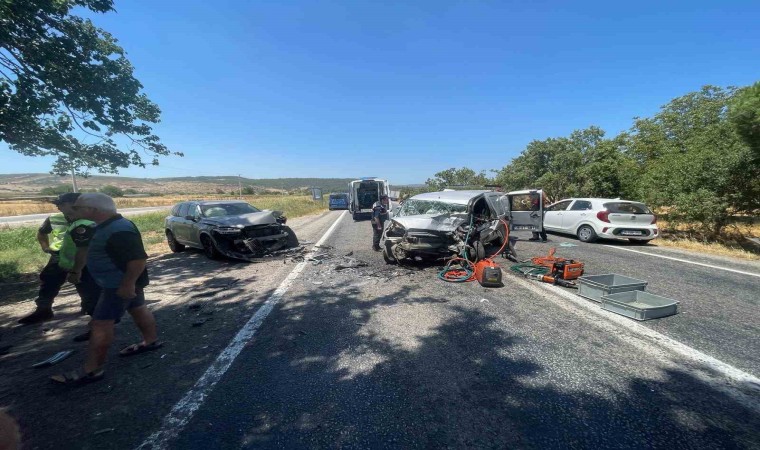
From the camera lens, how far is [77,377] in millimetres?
2895

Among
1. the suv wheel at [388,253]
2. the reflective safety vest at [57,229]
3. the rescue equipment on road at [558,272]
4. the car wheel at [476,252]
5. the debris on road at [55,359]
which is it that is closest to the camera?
the debris on road at [55,359]

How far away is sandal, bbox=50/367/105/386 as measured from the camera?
9.47ft

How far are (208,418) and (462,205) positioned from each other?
22.5ft

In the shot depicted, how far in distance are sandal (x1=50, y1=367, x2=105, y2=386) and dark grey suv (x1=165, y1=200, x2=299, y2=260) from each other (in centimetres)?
515

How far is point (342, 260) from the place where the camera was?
322 inches

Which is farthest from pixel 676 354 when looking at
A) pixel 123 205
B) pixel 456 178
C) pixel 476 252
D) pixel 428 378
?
pixel 123 205

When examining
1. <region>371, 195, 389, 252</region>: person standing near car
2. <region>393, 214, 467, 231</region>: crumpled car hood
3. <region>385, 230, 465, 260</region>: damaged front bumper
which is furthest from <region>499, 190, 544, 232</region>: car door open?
<region>371, 195, 389, 252</region>: person standing near car

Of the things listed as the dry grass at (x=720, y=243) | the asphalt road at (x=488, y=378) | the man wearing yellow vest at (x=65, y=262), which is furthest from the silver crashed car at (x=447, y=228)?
the dry grass at (x=720, y=243)

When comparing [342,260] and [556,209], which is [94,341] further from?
[556,209]

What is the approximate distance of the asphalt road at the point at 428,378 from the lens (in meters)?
2.19

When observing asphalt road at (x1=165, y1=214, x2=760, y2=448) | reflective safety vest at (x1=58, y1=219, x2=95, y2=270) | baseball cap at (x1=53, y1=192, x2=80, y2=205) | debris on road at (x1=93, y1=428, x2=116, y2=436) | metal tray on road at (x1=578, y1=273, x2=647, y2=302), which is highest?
baseball cap at (x1=53, y1=192, x2=80, y2=205)

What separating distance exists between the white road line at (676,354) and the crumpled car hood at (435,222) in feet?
9.13

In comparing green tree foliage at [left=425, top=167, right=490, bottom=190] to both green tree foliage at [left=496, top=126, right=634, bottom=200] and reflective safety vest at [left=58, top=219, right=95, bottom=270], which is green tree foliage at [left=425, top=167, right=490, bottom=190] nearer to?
green tree foliage at [left=496, top=126, right=634, bottom=200]

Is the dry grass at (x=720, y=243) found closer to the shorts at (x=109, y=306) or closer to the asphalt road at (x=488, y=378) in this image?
the asphalt road at (x=488, y=378)
